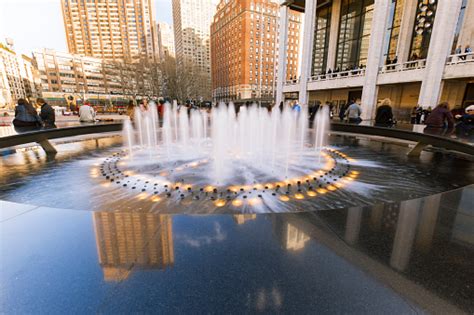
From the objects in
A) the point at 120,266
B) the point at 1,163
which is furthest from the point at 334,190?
the point at 1,163

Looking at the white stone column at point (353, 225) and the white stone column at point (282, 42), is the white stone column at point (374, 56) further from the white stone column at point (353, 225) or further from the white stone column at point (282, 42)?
the white stone column at point (353, 225)

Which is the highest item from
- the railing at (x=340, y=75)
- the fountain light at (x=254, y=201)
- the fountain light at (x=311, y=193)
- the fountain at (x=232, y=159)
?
the railing at (x=340, y=75)

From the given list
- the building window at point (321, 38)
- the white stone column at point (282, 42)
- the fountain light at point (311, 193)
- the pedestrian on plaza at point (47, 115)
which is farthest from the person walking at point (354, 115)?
the building window at point (321, 38)

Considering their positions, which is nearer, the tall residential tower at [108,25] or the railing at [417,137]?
the railing at [417,137]

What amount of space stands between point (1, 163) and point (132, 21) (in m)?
111

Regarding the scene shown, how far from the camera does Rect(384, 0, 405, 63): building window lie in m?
20.5

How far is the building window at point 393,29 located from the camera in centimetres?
2045

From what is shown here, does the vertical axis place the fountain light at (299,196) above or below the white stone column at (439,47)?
below

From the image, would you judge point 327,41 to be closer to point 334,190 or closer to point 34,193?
point 334,190

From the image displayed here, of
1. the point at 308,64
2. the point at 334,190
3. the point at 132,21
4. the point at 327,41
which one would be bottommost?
the point at 334,190

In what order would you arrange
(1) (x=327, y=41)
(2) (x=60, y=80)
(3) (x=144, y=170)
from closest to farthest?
(3) (x=144, y=170) < (1) (x=327, y=41) < (2) (x=60, y=80)

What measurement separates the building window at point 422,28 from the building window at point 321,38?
931 cm

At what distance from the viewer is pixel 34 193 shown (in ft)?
13.3

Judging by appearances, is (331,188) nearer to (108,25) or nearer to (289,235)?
(289,235)
